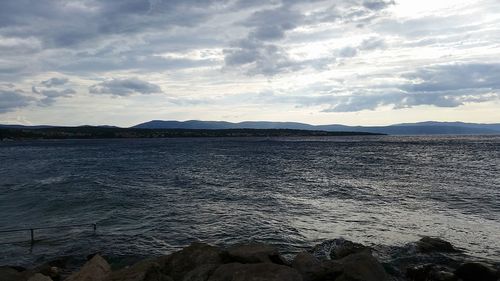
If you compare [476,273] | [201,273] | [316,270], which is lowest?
[476,273]

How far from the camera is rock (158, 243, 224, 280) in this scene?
17078 millimetres

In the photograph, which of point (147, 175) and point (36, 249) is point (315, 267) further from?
point (147, 175)

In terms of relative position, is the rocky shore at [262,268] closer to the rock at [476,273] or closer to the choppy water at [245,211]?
the rock at [476,273]

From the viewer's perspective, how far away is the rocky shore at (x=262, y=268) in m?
14.4

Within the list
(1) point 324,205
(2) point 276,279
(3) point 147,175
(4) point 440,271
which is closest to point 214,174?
(3) point 147,175

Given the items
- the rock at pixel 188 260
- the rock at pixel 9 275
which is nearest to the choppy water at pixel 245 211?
the rock at pixel 9 275

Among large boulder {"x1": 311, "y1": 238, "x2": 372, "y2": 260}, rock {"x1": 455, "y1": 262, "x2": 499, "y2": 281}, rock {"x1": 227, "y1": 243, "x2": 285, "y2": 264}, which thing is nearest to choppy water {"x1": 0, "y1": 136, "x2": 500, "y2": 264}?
large boulder {"x1": 311, "y1": 238, "x2": 372, "y2": 260}

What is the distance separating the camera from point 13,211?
39.3 meters

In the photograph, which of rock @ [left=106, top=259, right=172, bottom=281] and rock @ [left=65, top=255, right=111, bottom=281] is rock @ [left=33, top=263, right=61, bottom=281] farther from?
rock @ [left=106, top=259, right=172, bottom=281]

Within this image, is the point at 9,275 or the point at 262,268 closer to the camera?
the point at 262,268

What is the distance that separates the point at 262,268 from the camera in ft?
44.9

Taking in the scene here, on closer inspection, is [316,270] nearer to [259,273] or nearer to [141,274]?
[259,273]

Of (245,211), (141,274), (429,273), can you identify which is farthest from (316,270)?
(245,211)

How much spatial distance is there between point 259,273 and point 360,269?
416cm
